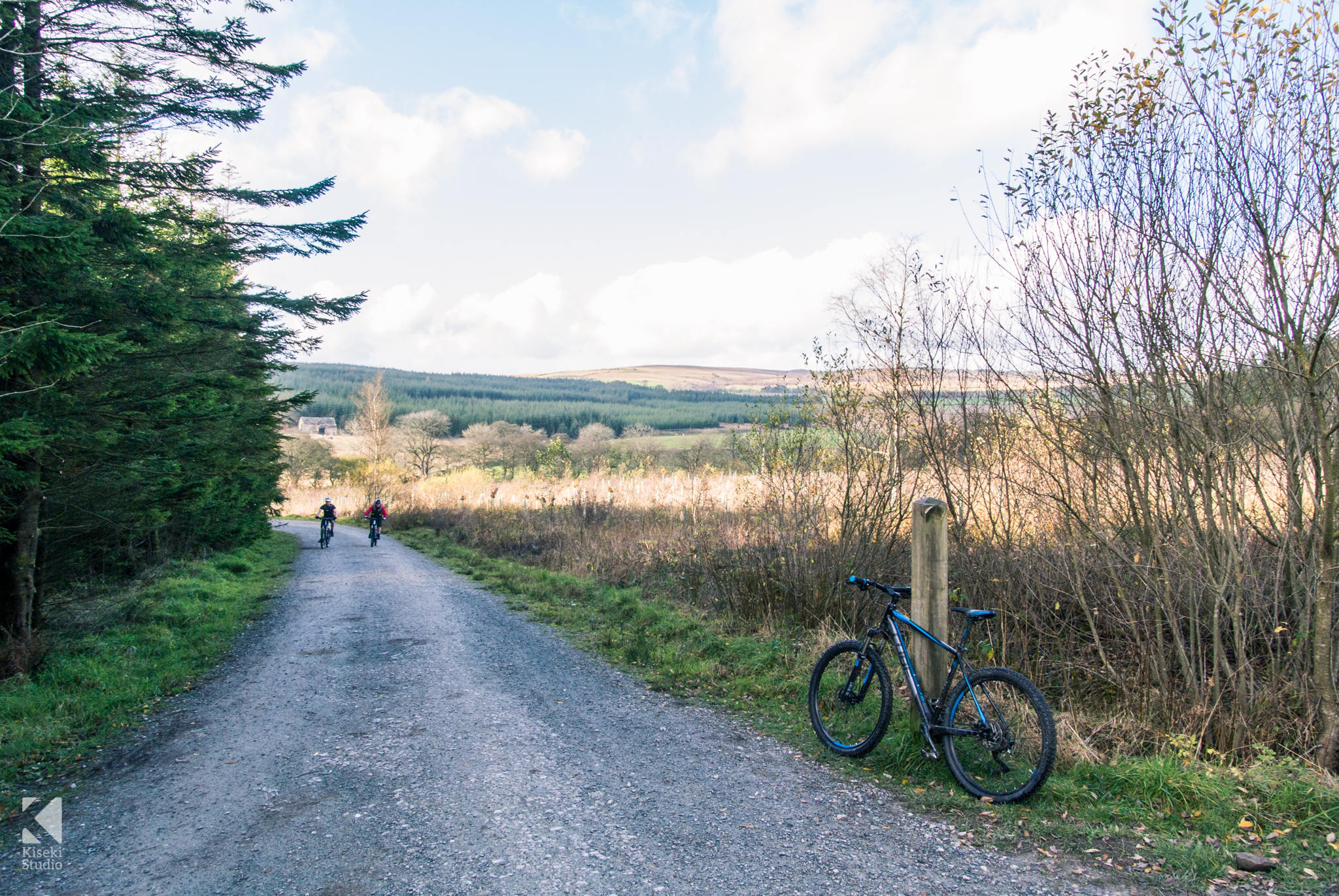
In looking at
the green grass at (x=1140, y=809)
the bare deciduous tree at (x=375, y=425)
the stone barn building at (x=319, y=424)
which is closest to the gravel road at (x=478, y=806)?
the green grass at (x=1140, y=809)

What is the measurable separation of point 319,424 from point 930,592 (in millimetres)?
90243

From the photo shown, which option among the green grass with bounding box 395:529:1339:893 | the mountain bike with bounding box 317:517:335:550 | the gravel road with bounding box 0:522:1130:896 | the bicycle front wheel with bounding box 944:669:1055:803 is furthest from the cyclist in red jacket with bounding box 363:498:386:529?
the bicycle front wheel with bounding box 944:669:1055:803

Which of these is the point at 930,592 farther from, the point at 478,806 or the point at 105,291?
the point at 105,291

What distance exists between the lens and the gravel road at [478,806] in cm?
329

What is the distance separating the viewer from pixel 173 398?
7.51 meters

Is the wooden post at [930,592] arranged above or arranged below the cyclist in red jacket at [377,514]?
above

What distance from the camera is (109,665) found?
23.2ft

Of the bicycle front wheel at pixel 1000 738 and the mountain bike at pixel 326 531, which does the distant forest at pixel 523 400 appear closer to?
the mountain bike at pixel 326 531

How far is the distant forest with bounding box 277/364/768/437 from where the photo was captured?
88188 mm

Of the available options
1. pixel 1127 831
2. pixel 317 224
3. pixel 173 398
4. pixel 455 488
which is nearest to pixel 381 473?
pixel 455 488

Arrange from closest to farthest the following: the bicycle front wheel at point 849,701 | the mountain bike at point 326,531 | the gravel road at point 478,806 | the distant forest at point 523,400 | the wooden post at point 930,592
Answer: the gravel road at point 478,806, the wooden post at point 930,592, the bicycle front wheel at point 849,701, the mountain bike at point 326,531, the distant forest at point 523,400

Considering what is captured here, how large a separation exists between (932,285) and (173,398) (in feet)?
26.5

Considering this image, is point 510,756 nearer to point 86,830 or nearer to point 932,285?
point 86,830

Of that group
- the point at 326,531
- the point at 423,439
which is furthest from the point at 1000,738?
the point at 423,439
